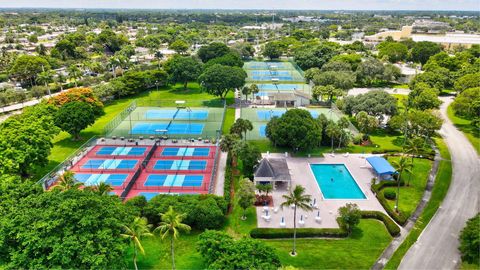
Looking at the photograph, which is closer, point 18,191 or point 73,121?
point 18,191

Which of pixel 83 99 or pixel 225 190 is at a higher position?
pixel 83 99

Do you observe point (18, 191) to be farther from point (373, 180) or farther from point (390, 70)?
point (390, 70)

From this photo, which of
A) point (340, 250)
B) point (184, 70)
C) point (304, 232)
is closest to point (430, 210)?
point (340, 250)

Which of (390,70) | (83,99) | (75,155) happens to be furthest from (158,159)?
(390,70)

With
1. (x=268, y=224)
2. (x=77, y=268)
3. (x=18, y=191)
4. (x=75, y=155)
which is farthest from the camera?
(x=75, y=155)

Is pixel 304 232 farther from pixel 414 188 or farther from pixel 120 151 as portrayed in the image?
pixel 120 151

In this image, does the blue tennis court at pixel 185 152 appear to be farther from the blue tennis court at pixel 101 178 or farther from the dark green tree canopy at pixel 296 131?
the dark green tree canopy at pixel 296 131

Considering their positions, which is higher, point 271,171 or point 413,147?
point 413,147

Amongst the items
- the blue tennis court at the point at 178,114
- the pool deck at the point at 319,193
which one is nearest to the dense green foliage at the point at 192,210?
the pool deck at the point at 319,193
